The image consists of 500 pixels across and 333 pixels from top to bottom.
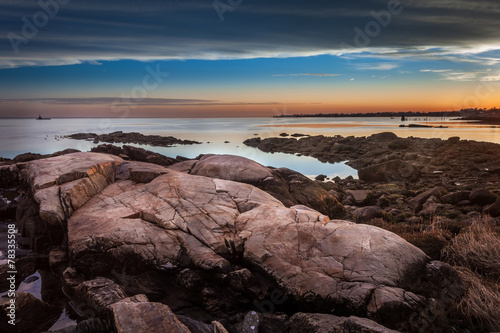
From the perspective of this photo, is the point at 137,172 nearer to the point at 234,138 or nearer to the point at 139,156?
the point at 139,156

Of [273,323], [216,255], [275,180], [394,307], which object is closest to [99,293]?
[216,255]

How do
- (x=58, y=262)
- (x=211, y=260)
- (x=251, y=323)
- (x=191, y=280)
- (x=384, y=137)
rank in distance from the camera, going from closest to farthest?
1. (x=251, y=323)
2. (x=191, y=280)
3. (x=211, y=260)
4. (x=58, y=262)
5. (x=384, y=137)

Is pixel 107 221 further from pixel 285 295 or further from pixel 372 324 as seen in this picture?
pixel 372 324

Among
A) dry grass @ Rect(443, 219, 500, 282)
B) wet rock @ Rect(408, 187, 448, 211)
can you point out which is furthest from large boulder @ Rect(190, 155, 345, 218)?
dry grass @ Rect(443, 219, 500, 282)

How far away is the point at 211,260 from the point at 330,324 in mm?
2888

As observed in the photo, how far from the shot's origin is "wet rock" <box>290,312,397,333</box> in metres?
5.19

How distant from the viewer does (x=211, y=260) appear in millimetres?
7422

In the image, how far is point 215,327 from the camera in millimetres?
5898

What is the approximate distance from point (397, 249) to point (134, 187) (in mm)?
8087

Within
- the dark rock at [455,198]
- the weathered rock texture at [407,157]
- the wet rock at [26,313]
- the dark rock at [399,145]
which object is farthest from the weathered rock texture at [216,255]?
the dark rock at [399,145]

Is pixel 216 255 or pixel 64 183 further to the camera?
pixel 64 183

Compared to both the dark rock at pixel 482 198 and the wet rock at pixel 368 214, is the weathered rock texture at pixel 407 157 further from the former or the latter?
the wet rock at pixel 368 214

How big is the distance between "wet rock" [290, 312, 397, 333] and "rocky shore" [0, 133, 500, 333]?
0.02m

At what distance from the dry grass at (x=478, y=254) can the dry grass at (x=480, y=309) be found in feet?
4.48
